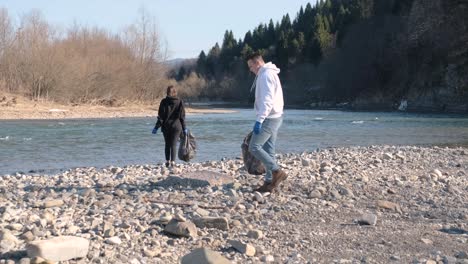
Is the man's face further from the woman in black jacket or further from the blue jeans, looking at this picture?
the woman in black jacket

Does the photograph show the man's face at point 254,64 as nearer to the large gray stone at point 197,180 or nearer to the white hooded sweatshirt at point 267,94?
the white hooded sweatshirt at point 267,94

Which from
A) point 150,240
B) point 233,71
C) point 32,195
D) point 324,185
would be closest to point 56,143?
point 32,195

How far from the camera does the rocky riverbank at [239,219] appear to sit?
4.74 metres

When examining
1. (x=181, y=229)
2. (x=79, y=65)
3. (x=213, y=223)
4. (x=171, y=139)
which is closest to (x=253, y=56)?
(x=213, y=223)

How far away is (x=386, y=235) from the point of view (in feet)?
17.9

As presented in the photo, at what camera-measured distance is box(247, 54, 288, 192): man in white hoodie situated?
699 centimetres

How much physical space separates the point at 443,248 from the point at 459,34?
189ft

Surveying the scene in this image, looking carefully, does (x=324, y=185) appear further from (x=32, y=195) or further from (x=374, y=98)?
(x=374, y=98)

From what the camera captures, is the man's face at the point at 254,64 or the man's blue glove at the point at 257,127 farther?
the man's face at the point at 254,64

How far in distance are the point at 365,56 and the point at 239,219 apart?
78.6 metres

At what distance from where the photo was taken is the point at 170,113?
35.9 ft

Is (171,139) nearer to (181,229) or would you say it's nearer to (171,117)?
(171,117)

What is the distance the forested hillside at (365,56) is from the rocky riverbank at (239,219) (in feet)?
159

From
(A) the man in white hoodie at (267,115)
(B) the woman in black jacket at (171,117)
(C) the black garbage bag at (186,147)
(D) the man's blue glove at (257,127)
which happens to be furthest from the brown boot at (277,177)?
(C) the black garbage bag at (186,147)
